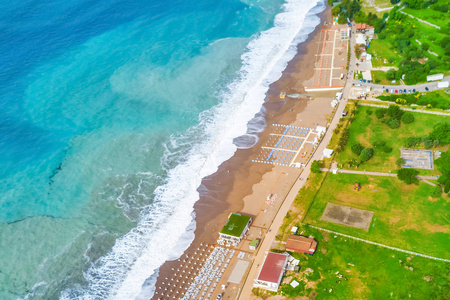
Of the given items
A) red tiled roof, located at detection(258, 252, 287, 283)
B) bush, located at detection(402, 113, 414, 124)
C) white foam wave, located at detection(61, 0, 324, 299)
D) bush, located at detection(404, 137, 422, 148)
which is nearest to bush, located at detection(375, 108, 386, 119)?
bush, located at detection(402, 113, 414, 124)

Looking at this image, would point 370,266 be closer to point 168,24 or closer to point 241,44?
point 241,44

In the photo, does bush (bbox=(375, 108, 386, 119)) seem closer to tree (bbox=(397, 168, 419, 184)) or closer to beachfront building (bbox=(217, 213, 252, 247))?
tree (bbox=(397, 168, 419, 184))

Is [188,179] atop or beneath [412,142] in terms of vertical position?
beneath

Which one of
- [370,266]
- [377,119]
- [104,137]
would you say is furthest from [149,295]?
[377,119]

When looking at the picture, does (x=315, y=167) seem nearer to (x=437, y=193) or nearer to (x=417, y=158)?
(x=417, y=158)

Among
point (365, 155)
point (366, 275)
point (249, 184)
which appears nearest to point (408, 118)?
point (365, 155)
